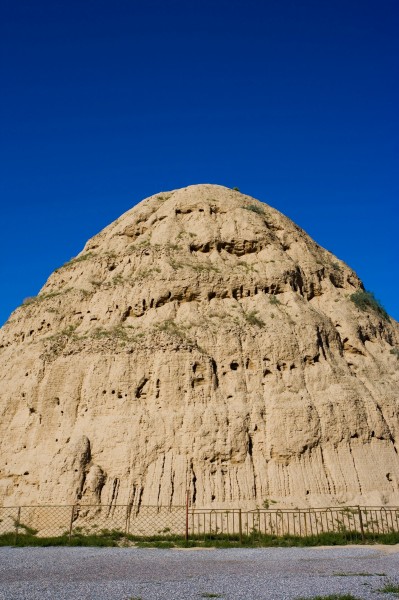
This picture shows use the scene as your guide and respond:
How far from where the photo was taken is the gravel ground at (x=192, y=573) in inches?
379

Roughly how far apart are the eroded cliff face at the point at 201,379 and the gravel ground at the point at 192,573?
6.30 meters

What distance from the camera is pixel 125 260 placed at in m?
34.3

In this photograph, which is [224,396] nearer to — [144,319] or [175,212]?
[144,319]

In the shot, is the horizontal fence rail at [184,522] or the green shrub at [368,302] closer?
the horizontal fence rail at [184,522]

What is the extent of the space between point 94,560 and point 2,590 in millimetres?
4794

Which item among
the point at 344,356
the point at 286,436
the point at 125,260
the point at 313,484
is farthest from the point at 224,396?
the point at 125,260

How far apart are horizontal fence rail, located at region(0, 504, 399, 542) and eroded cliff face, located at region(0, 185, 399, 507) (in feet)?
2.19

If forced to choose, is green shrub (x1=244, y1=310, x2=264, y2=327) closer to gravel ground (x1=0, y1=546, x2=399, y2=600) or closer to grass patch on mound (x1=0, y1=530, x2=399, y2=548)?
grass patch on mound (x1=0, y1=530, x2=399, y2=548)

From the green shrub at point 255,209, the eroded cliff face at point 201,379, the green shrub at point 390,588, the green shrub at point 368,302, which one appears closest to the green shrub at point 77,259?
the eroded cliff face at point 201,379

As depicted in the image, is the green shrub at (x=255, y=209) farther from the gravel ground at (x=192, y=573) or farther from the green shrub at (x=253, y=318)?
the gravel ground at (x=192, y=573)

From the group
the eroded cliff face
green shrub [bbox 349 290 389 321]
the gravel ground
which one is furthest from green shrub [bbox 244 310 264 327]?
the gravel ground

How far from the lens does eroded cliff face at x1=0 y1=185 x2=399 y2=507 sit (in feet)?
78.0

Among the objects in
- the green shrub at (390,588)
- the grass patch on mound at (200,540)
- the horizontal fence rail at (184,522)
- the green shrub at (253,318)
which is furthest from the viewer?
the green shrub at (253,318)

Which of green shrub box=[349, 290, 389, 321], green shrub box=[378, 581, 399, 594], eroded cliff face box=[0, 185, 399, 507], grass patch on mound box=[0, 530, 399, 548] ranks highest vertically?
green shrub box=[349, 290, 389, 321]
